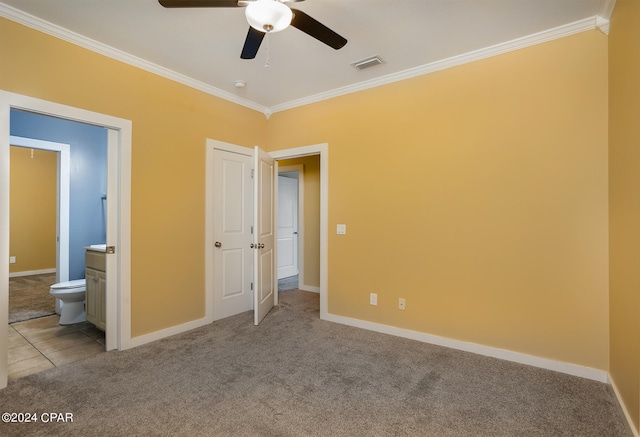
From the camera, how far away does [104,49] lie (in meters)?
→ 2.79

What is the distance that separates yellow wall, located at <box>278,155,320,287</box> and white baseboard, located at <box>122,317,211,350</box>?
7.02 ft

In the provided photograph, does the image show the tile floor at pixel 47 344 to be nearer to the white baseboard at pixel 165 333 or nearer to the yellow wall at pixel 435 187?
the white baseboard at pixel 165 333

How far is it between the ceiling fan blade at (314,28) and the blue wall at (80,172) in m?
4.28

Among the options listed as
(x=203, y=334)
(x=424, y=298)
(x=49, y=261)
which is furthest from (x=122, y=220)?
(x=49, y=261)

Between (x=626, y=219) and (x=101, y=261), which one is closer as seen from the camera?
(x=626, y=219)

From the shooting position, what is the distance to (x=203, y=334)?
3.33 meters

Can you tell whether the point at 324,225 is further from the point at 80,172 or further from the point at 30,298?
the point at 30,298

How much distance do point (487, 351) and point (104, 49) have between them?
4.28 meters

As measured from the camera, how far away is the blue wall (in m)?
4.41

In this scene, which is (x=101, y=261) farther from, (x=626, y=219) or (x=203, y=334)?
(x=626, y=219)

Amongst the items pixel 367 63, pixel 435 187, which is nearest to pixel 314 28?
pixel 367 63

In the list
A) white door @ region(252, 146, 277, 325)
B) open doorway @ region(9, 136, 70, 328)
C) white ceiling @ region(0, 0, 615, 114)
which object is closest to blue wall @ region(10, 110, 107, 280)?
open doorway @ region(9, 136, 70, 328)

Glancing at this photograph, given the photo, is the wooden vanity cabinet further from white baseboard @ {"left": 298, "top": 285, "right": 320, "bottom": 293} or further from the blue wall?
white baseboard @ {"left": 298, "top": 285, "right": 320, "bottom": 293}

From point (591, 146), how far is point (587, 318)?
51.5 inches
